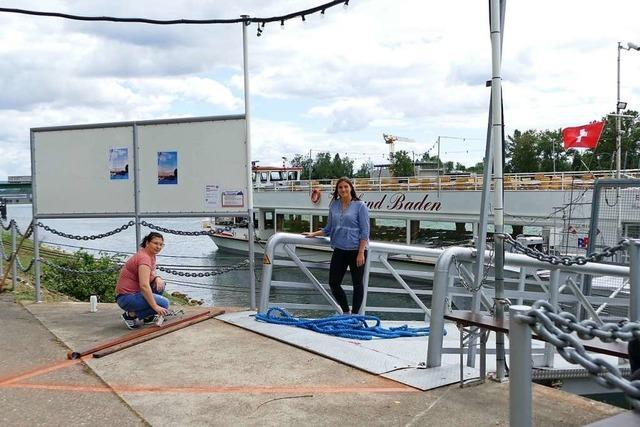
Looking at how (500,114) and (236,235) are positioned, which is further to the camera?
(236,235)

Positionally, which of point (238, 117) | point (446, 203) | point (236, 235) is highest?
point (238, 117)

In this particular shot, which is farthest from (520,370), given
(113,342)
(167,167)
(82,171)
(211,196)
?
(82,171)

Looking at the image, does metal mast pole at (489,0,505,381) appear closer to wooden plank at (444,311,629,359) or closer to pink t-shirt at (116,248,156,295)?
wooden plank at (444,311,629,359)

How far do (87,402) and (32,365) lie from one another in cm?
116

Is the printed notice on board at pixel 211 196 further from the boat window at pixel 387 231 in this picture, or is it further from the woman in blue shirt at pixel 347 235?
the boat window at pixel 387 231

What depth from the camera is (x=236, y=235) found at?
3778 centimetres

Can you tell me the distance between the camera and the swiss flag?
19.4 metres

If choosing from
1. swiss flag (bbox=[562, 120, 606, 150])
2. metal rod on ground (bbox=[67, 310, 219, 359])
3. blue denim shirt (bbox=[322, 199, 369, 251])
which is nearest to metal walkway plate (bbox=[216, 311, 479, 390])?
metal rod on ground (bbox=[67, 310, 219, 359])

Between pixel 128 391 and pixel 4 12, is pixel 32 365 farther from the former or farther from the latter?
pixel 4 12

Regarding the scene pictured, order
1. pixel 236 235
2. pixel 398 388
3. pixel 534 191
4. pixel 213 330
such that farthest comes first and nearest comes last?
pixel 236 235
pixel 534 191
pixel 213 330
pixel 398 388

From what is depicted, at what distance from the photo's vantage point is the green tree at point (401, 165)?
1617 inches

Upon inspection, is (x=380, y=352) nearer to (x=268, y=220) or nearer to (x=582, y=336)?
(x=582, y=336)

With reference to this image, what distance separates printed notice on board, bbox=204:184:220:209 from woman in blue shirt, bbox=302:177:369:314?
4.43ft

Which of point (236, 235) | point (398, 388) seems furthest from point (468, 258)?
point (236, 235)
